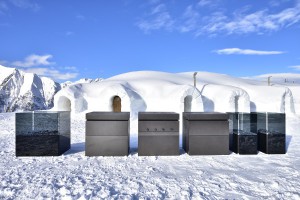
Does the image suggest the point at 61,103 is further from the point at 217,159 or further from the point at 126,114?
the point at 217,159

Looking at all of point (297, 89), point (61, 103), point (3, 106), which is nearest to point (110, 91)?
point (61, 103)

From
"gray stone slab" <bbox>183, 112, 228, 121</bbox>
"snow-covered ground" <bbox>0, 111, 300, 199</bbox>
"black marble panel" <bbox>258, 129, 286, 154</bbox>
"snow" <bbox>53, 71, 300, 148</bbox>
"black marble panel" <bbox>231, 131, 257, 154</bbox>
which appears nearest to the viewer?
"snow-covered ground" <bbox>0, 111, 300, 199</bbox>

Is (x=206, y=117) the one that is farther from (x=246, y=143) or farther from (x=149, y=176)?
(x=149, y=176)

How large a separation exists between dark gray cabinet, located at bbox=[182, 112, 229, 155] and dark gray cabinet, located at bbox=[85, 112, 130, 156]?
5.03ft

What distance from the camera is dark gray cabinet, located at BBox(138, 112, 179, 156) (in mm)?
6000

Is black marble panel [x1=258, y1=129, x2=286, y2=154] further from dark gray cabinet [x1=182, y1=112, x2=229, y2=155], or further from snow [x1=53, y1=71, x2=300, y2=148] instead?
snow [x1=53, y1=71, x2=300, y2=148]

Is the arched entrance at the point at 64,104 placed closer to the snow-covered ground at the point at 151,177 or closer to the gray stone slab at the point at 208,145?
the snow-covered ground at the point at 151,177

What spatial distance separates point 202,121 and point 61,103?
16.0m

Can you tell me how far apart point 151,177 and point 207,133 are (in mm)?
2199

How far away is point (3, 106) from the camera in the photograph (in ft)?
618

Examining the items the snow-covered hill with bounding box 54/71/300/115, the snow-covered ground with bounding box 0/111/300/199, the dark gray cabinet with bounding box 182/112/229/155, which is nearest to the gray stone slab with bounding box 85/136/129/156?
the snow-covered ground with bounding box 0/111/300/199

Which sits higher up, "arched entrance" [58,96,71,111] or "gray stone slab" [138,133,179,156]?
"arched entrance" [58,96,71,111]

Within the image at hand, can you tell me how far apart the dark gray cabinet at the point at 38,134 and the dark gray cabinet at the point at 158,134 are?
2.02m

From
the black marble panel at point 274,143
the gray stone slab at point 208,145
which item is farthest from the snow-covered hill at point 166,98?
the gray stone slab at point 208,145
